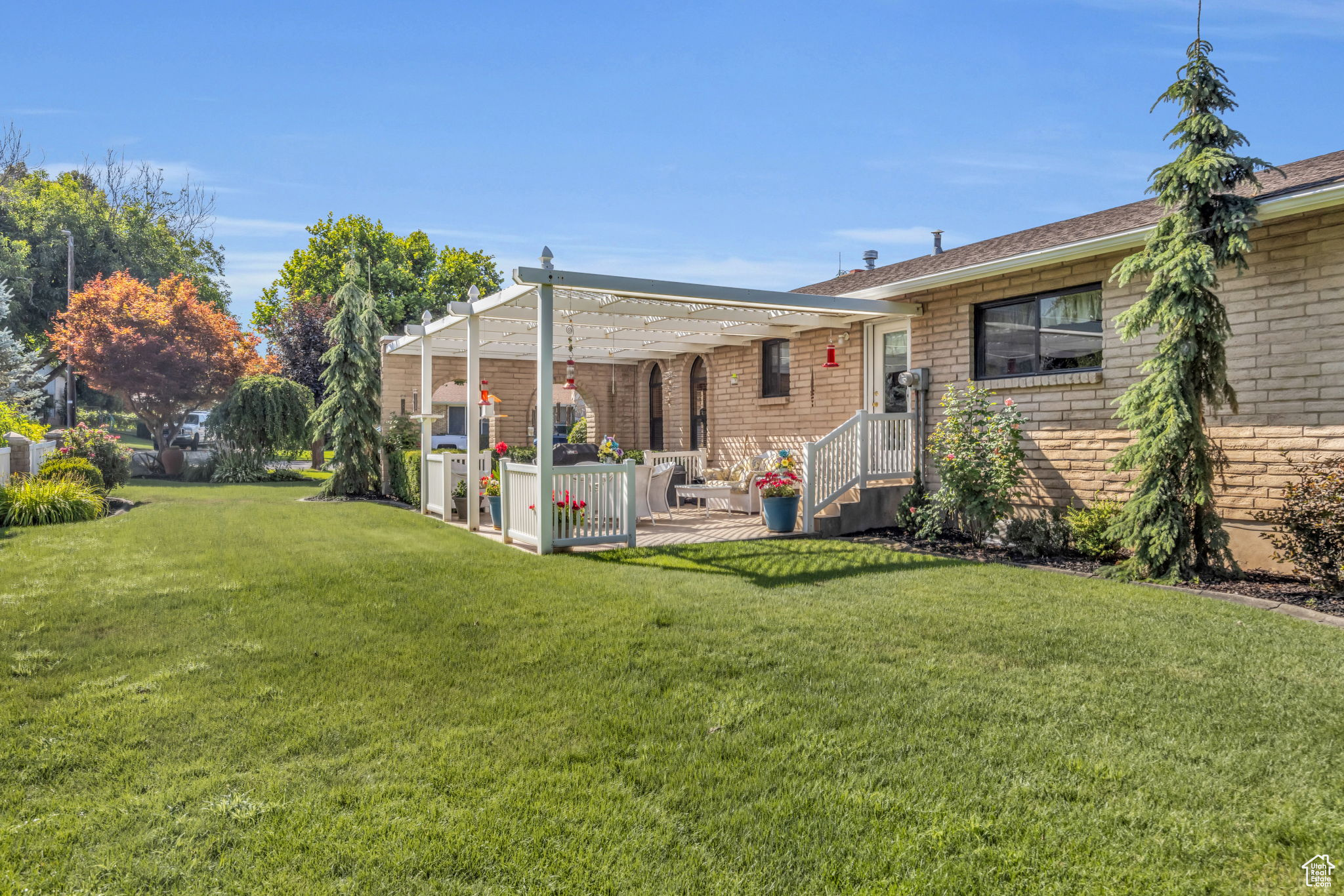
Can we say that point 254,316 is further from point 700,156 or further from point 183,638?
point 183,638

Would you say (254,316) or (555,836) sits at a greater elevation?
(254,316)

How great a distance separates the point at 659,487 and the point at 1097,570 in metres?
5.91

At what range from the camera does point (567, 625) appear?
208 inches

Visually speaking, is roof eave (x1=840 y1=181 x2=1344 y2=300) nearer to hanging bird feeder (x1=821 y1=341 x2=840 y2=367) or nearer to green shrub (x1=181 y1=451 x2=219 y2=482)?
hanging bird feeder (x1=821 y1=341 x2=840 y2=367)

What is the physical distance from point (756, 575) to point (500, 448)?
16.4 feet

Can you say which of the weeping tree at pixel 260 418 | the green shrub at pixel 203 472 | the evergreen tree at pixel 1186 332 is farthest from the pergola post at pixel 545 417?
the green shrub at pixel 203 472

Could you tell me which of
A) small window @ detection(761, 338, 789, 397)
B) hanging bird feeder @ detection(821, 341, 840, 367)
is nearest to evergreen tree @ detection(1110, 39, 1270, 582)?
hanging bird feeder @ detection(821, 341, 840, 367)

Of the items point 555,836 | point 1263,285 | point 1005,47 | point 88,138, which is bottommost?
point 555,836

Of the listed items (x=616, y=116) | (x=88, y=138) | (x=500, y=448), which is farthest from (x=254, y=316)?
(x=500, y=448)

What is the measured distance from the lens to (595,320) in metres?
11.7

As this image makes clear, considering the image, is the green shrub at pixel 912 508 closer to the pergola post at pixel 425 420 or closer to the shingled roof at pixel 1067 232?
the shingled roof at pixel 1067 232

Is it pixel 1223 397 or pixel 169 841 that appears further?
pixel 1223 397

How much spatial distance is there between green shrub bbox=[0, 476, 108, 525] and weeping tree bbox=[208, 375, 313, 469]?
8.68 m

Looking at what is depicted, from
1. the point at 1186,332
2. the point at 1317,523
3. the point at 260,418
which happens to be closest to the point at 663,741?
the point at 1317,523
